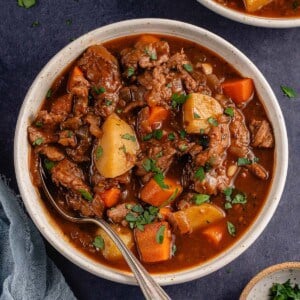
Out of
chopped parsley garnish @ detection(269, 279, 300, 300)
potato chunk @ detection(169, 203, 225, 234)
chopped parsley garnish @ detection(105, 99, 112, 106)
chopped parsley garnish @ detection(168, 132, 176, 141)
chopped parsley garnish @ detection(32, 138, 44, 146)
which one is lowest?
chopped parsley garnish @ detection(269, 279, 300, 300)

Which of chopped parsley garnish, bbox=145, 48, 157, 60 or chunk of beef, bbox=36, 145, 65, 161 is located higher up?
chopped parsley garnish, bbox=145, 48, 157, 60

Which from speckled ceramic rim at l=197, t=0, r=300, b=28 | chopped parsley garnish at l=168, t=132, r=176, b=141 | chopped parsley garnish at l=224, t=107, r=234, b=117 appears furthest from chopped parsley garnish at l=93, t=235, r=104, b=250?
speckled ceramic rim at l=197, t=0, r=300, b=28

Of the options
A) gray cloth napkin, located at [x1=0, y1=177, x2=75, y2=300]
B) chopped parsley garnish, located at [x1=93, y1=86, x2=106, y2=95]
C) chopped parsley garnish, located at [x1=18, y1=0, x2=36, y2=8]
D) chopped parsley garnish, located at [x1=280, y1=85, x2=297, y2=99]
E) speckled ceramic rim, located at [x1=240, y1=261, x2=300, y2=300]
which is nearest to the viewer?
chopped parsley garnish, located at [x1=93, y1=86, x2=106, y2=95]

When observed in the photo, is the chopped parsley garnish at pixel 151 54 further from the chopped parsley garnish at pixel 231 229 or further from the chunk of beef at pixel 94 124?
the chopped parsley garnish at pixel 231 229

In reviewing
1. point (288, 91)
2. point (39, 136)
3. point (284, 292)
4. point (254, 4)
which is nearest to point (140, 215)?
point (39, 136)

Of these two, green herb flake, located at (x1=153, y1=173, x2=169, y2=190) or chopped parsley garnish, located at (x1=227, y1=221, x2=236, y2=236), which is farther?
chopped parsley garnish, located at (x1=227, y1=221, x2=236, y2=236)

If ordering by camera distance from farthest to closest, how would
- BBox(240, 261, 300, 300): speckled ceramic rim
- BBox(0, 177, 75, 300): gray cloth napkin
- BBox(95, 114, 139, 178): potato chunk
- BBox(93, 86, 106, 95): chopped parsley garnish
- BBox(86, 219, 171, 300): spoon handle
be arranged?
BBox(240, 261, 300, 300): speckled ceramic rim < BBox(0, 177, 75, 300): gray cloth napkin < BBox(93, 86, 106, 95): chopped parsley garnish < BBox(95, 114, 139, 178): potato chunk < BBox(86, 219, 171, 300): spoon handle

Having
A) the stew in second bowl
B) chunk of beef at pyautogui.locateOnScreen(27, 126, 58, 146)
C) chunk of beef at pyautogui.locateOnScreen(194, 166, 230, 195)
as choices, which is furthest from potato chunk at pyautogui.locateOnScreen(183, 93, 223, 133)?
chunk of beef at pyautogui.locateOnScreen(27, 126, 58, 146)

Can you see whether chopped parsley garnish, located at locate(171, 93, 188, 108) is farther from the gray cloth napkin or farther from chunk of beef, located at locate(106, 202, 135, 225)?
the gray cloth napkin
